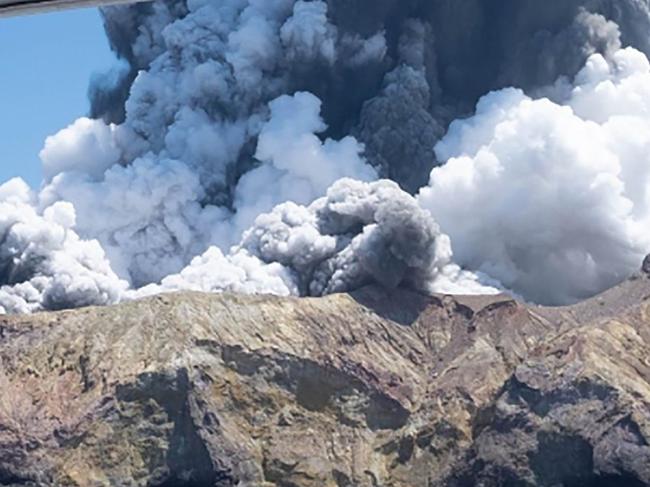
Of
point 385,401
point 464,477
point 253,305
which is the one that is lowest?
point 464,477

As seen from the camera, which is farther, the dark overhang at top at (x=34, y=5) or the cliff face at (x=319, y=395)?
the cliff face at (x=319, y=395)

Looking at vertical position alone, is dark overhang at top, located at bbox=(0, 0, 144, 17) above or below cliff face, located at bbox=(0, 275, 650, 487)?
below

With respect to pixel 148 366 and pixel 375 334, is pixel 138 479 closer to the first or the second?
pixel 148 366

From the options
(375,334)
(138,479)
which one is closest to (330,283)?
(375,334)

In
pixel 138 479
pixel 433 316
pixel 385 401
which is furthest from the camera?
pixel 433 316

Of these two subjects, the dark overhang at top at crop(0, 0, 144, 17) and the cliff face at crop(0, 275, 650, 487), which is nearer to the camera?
the dark overhang at top at crop(0, 0, 144, 17)

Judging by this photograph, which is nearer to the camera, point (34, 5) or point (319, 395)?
point (34, 5)

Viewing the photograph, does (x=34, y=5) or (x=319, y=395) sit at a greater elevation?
(x=319, y=395)

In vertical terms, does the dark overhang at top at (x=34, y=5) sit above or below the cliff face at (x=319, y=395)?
below
